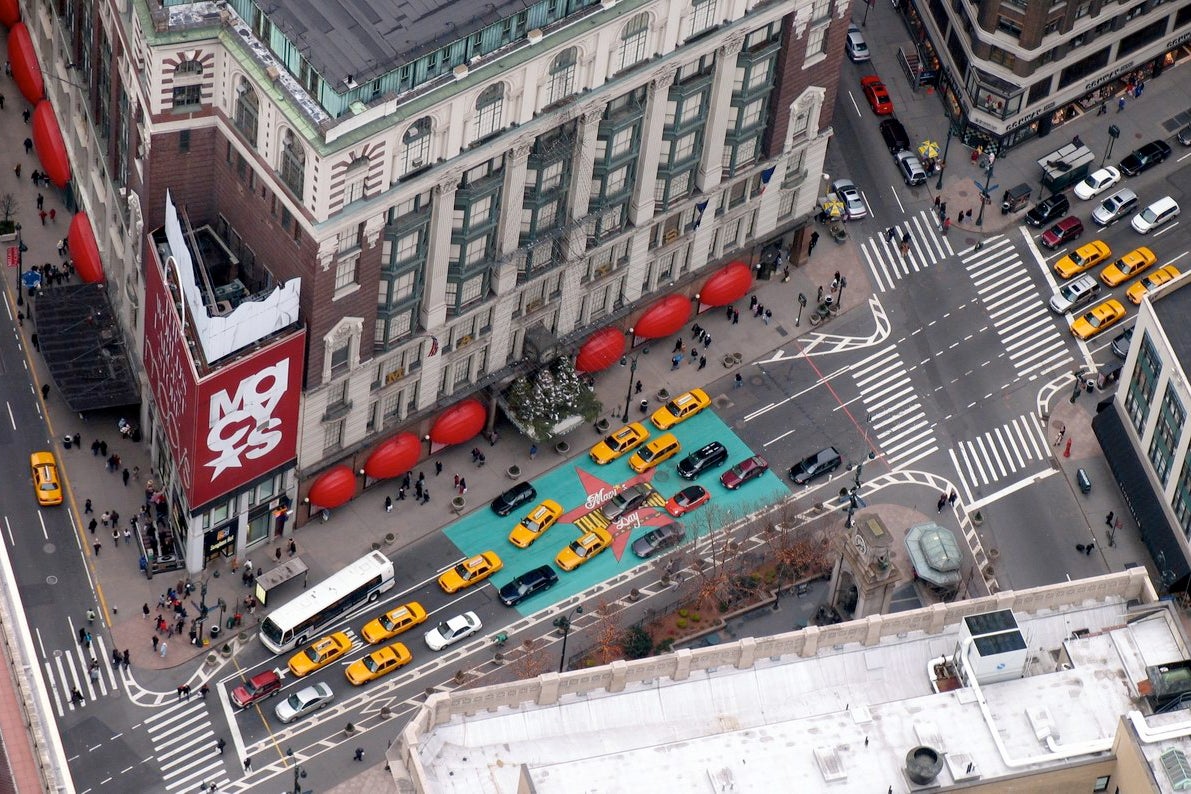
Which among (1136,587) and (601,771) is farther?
(1136,587)

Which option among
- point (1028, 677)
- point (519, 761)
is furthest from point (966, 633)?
point (519, 761)

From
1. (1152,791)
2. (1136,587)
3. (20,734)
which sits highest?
(20,734)

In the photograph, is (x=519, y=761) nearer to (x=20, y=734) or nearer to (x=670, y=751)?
(x=670, y=751)

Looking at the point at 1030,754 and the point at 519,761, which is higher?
the point at 519,761

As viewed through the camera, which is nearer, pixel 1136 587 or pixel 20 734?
pixel 20 734

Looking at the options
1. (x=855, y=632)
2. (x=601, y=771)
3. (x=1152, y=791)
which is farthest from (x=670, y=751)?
(x=1152, y=791)

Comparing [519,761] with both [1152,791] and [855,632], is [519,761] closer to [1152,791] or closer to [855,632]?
[855,632]
